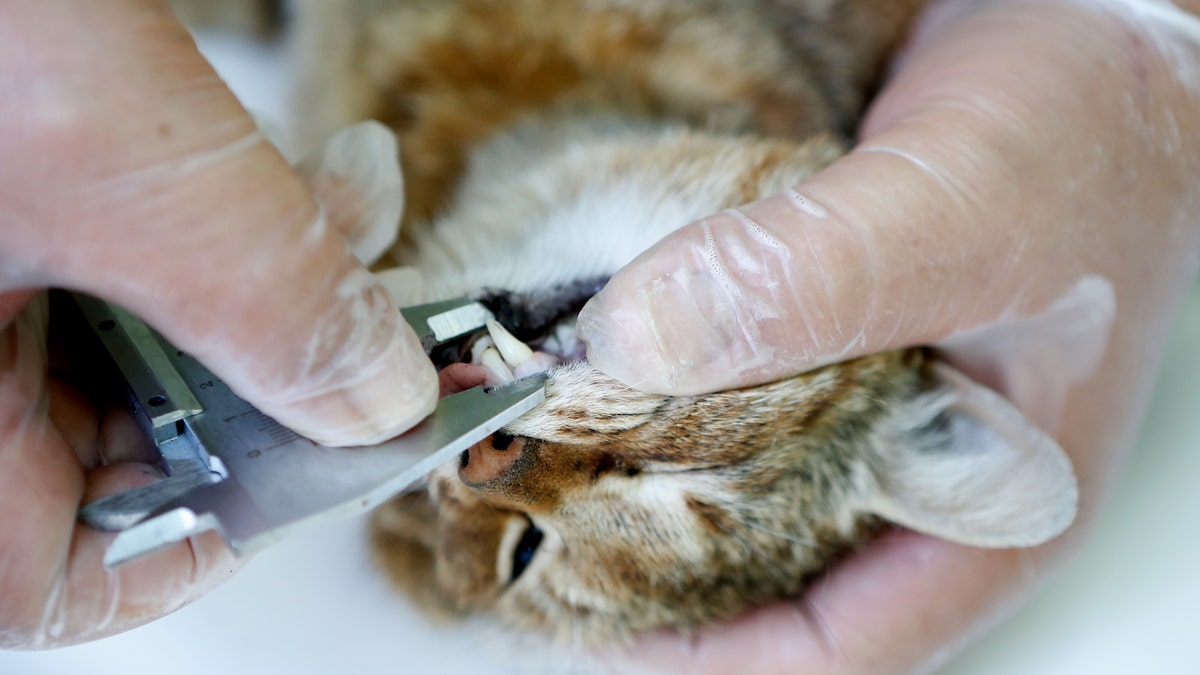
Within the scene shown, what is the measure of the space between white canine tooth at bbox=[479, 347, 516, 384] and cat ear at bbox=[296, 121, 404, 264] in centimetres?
43

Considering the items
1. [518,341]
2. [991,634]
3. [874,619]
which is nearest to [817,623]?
[874,619]

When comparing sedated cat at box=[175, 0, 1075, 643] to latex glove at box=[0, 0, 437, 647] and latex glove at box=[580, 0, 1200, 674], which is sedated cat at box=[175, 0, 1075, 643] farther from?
latex glove at box=[0, 0, 437, 647]

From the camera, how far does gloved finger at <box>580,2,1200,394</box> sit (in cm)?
122

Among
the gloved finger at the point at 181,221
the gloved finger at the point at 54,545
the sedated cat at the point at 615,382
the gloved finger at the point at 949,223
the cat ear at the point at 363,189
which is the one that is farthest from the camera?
the cat ear at the point at 363,189

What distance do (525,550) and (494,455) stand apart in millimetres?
430

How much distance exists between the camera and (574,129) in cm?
190

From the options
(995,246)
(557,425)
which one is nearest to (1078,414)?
(995,246)

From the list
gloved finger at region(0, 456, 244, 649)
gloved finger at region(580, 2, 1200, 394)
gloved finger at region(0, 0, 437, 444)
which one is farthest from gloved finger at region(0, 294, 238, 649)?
gloved finger at region(580, 2, 1200, 394)

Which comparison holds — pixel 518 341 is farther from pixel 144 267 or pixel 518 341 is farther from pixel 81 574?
pixel 81 574

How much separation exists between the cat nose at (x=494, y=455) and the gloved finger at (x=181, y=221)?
26cm

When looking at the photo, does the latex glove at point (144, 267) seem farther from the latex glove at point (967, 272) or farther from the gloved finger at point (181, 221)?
the latex glove at point (967, 272)

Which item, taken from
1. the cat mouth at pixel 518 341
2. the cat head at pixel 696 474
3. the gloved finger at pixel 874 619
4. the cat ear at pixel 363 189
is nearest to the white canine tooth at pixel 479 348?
the cat mouth at pixel 518 341

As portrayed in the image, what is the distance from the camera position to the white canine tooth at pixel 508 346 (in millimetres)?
1285

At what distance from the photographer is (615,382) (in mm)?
1269
